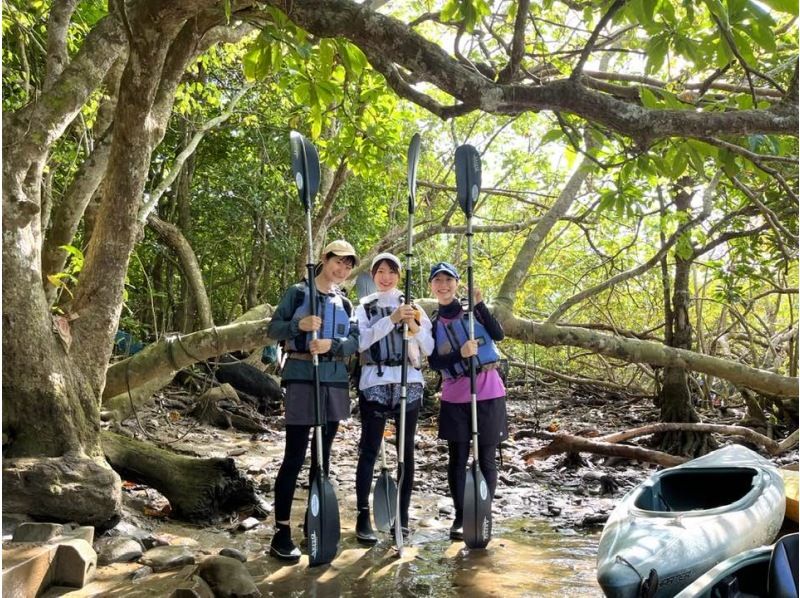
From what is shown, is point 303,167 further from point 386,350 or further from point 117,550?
point 117,550

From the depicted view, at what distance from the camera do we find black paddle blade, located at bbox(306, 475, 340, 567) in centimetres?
363

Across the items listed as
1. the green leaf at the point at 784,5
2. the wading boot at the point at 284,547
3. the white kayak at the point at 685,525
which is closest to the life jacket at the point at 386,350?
the wading boot at the point at 284,547

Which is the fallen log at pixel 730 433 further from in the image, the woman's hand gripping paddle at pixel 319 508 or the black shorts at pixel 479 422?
the woman's hand gripping paddle at pixel 319 508

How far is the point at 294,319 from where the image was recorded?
12.6 feet

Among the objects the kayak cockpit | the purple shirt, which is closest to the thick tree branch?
the purple shirt

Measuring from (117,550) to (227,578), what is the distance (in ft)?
2.67

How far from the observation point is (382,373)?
4.12 metres

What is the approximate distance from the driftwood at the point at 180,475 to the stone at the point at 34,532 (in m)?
1.12

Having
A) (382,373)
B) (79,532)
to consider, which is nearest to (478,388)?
(382,373)

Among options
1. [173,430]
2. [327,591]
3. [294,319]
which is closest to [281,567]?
[327,591]

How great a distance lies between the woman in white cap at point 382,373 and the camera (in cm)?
411

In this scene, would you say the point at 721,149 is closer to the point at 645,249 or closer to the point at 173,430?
the point at 173,430

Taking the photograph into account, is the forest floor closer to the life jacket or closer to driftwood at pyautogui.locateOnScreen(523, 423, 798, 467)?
driftwood at pyautogui.locateOnScreen(523, 423, 798, 467)

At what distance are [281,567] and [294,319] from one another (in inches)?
54.7
